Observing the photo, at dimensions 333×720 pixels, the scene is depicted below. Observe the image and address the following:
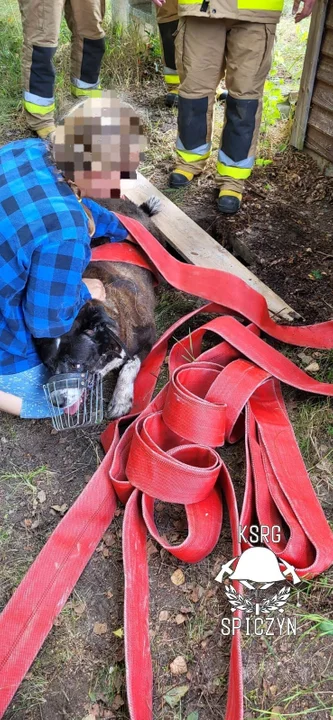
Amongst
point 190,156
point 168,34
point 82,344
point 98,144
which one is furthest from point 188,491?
point 168,34

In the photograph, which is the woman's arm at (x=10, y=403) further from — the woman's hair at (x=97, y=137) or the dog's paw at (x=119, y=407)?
the woman's hair at (x=97, y=137)

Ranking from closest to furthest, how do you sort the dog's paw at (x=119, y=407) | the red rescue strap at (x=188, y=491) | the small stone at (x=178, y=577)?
the red rescue strap at (x=188, y=491) < the small stone at (x=178, y=577) < the dog's paw at (x=119, y=407)

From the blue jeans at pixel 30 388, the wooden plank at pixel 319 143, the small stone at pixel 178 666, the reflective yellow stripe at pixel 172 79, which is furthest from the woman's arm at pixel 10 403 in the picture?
the reflective yellow stripe at pixel 172 79

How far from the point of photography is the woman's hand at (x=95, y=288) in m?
2.93

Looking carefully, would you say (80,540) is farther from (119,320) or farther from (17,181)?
(17,181)

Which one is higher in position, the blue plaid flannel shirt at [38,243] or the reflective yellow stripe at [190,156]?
the blue plaid flannel shirt at [38,243]

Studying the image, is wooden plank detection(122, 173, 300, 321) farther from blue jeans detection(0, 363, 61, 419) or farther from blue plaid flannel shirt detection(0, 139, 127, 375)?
blue jeans detection(0, 363, 61, 419)

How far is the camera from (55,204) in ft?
7.86

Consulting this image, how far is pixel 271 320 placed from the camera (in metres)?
3.20

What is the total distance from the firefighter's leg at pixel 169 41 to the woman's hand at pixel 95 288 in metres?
3.13

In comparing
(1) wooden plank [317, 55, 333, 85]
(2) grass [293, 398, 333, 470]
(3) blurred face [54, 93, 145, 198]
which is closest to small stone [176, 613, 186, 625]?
(2) grass [293, 398, 333, 470]

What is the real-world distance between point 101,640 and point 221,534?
1.99 ft

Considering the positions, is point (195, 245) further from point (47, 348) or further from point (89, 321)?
point (47, 348)

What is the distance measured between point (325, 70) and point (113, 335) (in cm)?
298
